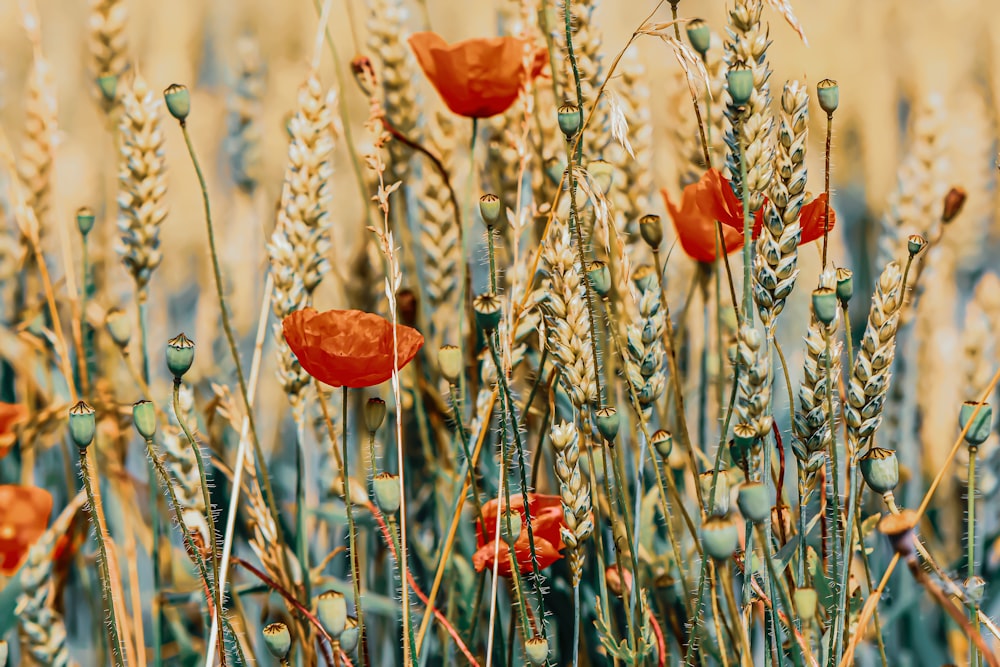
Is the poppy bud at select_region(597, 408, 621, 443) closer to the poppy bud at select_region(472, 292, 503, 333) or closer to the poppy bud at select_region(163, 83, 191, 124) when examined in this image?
the poppy bud at select_region(472, 292, 503, 333)

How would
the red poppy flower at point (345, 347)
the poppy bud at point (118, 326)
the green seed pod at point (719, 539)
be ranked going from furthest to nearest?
the poppy bud at point (118, 326) → the red poppy flower at point (345, 347) → the green seed pod at point (719, 539)

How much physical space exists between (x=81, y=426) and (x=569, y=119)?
0.23 metres

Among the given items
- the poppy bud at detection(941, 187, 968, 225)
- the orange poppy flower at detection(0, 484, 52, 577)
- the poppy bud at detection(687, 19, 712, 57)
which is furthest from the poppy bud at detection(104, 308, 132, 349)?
the poppy bud at detection(941, 187, 968, 225)

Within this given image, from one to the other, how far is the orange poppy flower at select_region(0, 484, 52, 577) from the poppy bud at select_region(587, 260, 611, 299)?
376mm

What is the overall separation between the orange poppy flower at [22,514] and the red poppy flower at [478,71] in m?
0.35

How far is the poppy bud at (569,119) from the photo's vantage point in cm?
37

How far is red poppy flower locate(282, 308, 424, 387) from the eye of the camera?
16.0 inches

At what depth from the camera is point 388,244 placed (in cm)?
36

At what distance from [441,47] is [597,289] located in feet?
0.81

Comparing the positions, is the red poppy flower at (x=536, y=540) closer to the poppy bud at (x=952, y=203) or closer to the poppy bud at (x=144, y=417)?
the poppy bud at (x=144, y=417)

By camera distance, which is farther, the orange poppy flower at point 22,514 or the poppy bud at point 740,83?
the orange poppy flower at point 22,514

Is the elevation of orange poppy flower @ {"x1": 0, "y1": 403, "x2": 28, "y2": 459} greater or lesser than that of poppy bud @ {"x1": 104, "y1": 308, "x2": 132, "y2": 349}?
lesser

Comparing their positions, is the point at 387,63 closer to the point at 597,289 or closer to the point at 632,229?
the point at 632,229

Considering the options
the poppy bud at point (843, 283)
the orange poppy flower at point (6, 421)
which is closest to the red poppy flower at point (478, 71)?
the poppy bud at point (843, 283)
